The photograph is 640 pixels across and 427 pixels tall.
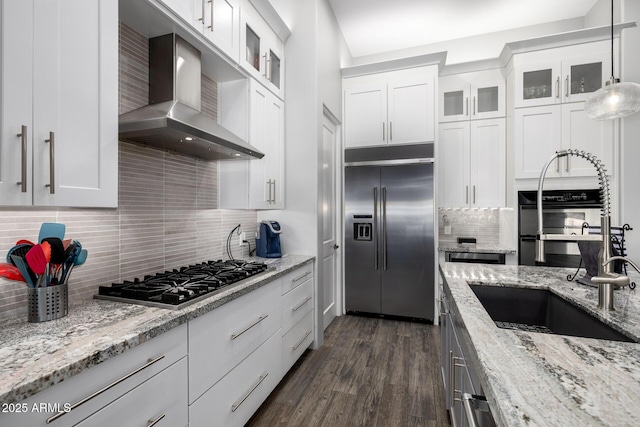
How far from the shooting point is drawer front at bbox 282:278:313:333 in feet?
7.25

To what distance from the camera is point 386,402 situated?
6.72ft

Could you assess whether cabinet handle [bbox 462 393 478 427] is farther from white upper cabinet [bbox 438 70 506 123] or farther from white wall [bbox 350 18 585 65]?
white wall [bbox 350 18 585 65]

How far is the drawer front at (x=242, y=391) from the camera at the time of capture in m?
1.39

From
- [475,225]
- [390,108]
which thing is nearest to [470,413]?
[390,108]

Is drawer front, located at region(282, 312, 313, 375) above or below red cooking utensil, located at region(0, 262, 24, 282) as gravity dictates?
below

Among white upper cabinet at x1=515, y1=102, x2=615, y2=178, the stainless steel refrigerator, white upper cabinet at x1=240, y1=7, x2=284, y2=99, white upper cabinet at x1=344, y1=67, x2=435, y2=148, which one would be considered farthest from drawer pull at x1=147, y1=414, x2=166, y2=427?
white upper cabinet at x1=515, y1=102, x2=615, y2=178

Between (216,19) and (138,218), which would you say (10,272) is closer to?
(138,218)

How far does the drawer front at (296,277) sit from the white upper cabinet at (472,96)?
2552mm

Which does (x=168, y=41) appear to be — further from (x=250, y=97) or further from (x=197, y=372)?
(x=197, y=372)

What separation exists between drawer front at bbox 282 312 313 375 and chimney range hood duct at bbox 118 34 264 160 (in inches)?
54.6

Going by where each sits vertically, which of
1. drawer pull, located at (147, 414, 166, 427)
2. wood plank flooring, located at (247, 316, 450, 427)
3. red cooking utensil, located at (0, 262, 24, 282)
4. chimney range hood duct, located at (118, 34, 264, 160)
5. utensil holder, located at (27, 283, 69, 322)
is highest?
chimney range hood duct, located at (118, 34, 264, 160)

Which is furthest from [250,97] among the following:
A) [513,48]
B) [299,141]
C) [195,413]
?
[513,48]

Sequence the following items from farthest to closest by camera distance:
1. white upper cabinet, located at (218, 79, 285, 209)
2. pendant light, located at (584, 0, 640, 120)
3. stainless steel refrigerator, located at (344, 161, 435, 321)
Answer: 1. stainless steel refrigerator, located at (344, 161, 435, 321)
2. white upper cabinet, located at (218, 79, 285, 209)
3. pendant light, located at (584, 0, 640, 120)

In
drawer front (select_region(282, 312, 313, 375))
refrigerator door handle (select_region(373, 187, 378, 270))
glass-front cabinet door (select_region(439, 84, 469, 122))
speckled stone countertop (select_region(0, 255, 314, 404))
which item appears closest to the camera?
speckled stone countertop (select_region(0, 255, 314, 404))
